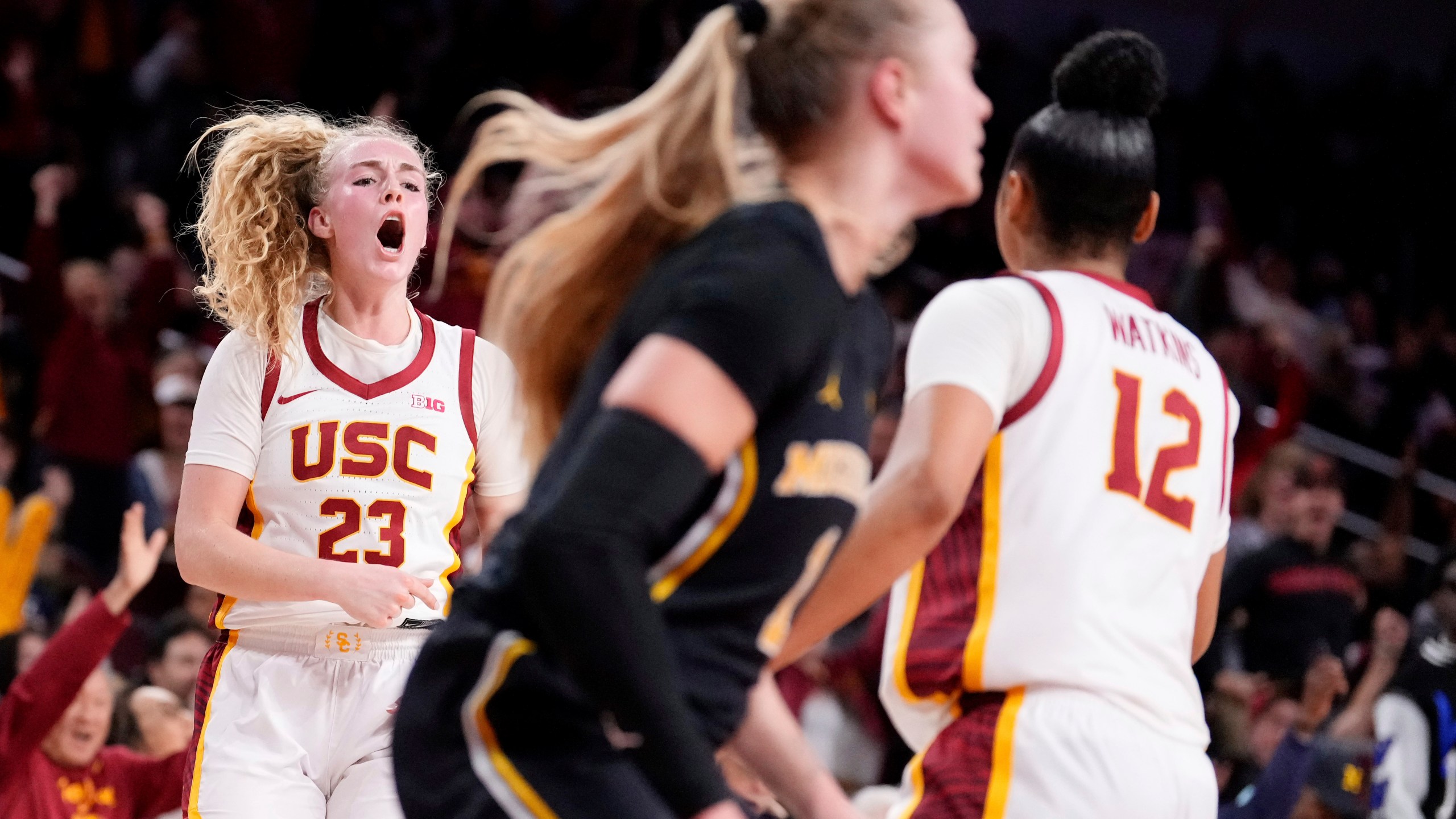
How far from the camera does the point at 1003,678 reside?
104 inches

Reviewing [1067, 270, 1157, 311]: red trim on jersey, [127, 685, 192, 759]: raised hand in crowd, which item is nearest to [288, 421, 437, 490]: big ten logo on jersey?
[1067, 270, 1157, 311]: red trim on jersey

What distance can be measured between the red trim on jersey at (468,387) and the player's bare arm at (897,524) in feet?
3.89

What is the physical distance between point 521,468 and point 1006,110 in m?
10.3

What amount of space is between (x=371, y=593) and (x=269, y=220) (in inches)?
37.9

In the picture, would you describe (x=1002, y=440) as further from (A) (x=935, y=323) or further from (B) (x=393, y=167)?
(B) (x=393, y=167)

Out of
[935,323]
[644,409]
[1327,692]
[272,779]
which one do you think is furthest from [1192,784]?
[1327,692]

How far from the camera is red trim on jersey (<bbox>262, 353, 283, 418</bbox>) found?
131 inches

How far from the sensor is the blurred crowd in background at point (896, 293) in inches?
258

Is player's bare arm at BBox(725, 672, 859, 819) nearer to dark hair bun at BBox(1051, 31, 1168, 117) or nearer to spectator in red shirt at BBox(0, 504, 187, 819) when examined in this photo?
dark hair bun at BBox(1051, 31, 1168, 117)

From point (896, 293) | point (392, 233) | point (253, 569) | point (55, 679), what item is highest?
point (392, 233)

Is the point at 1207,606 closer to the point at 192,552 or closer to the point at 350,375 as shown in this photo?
the point at 350,375

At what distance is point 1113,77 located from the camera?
294 cm

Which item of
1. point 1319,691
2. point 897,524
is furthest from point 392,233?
point 1319,691

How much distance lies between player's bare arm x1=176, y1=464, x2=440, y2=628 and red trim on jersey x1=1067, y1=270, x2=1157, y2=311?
140 centimetres
